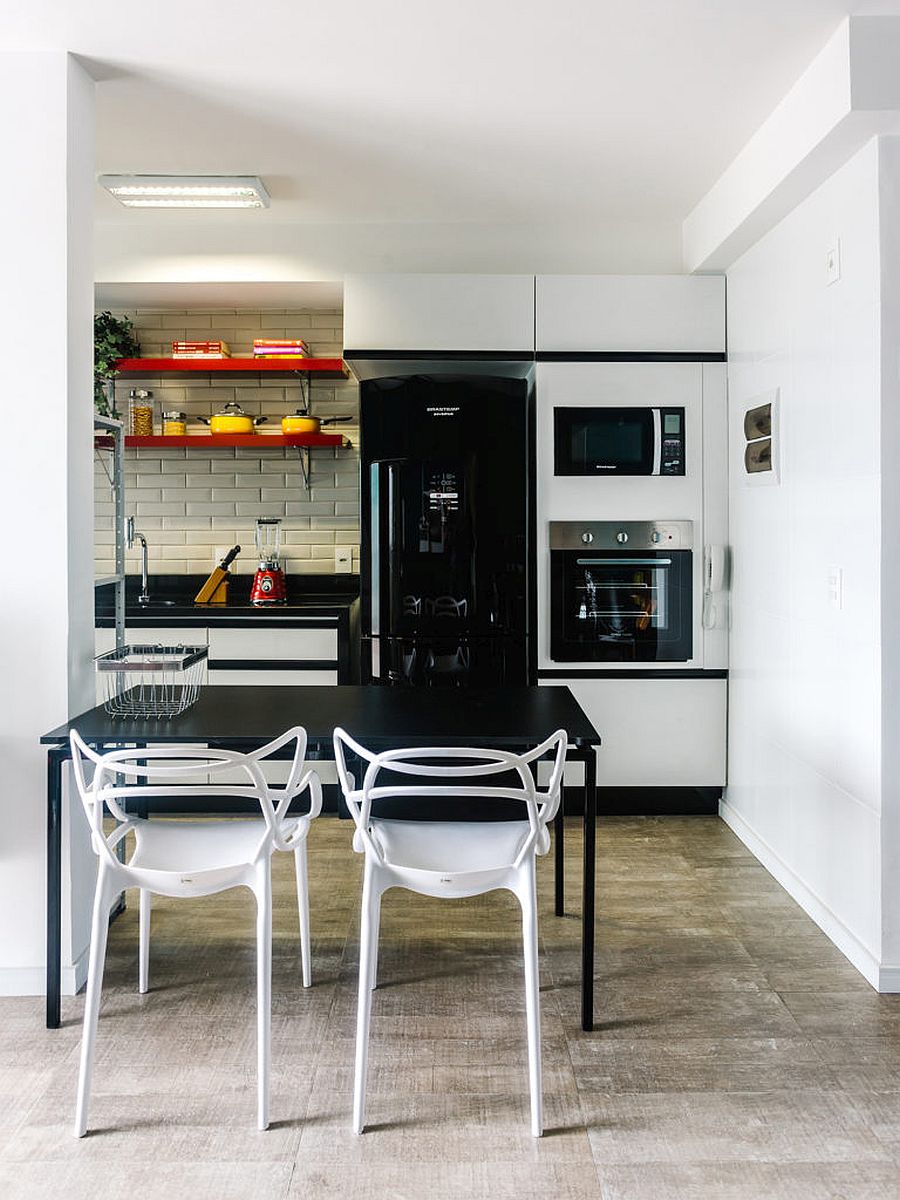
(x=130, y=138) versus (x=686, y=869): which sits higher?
(x=130, y=138)

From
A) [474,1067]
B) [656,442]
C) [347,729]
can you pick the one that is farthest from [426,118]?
[474,1067]

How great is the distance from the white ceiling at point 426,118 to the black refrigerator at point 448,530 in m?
0.65

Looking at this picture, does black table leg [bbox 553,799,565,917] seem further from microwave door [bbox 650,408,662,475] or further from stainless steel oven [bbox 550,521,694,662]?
microwave door [bbox 650,408,662,475]

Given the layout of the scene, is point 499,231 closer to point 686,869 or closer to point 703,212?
point 703,212

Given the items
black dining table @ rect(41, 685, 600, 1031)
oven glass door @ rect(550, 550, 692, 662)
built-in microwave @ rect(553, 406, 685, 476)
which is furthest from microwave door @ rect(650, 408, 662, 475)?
black dining table @ rect(41, 685, 600, 1031)

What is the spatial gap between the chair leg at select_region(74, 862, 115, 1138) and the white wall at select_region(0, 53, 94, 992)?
65 cm

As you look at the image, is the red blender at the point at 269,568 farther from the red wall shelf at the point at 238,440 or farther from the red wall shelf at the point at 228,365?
the red wall shelf at the point at 228,365

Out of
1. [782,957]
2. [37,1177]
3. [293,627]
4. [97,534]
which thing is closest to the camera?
[37,1177]

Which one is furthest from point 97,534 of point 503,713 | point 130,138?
point 503,713

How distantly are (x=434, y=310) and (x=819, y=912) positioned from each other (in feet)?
9.41

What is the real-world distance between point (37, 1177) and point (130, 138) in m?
3.23

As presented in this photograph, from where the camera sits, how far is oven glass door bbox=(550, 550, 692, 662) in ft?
15.2

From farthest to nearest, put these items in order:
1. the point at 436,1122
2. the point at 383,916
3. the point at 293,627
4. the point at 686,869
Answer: the point at 293,627, the point at 686,869, the point at 383,916, the point at 436,1122

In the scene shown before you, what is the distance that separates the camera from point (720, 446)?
4637 millimetres
